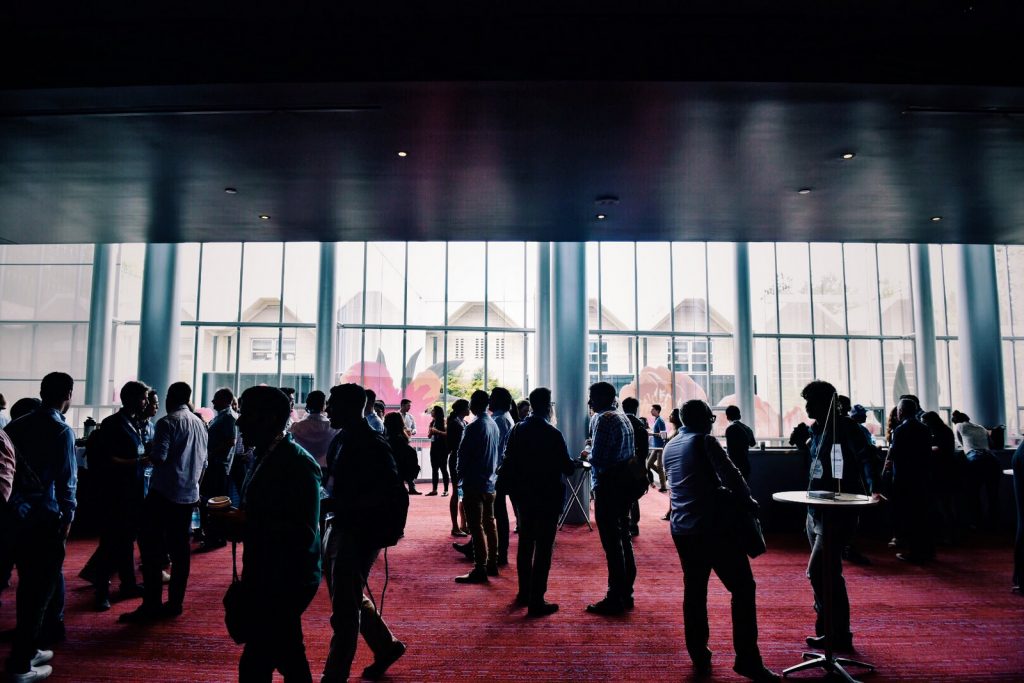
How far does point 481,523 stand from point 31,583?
11.2ft

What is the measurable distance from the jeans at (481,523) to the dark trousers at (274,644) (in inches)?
126

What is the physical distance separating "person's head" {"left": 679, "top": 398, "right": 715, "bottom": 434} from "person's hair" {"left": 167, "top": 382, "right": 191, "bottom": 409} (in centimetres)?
379

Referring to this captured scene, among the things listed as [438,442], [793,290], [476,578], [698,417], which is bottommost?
[476,578]

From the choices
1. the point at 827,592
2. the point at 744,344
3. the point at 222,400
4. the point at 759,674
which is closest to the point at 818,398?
the point at 827,592

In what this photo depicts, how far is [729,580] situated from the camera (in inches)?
133

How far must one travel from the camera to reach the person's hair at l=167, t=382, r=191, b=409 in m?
4.59

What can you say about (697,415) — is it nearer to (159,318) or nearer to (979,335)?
(159,318)

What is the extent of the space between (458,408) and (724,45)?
5.08 meters

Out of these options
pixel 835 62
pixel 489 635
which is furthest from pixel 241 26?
pixel 489 635

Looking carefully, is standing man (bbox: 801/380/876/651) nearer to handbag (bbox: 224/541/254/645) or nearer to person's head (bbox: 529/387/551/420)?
person's head (bbox: 529/387/551/420)

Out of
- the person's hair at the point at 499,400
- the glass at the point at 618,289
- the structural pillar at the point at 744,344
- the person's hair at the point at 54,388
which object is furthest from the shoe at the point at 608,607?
the glass at the point at 618,289

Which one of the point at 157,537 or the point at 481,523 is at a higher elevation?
the point at 157,537

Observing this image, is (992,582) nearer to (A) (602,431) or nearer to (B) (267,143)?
(A) (602,431)

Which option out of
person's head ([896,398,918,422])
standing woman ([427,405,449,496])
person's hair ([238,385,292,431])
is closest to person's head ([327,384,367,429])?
person's hair ([238,385,292,431])
